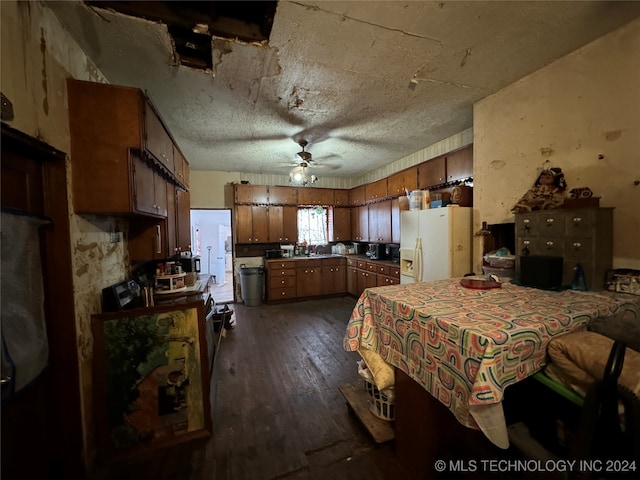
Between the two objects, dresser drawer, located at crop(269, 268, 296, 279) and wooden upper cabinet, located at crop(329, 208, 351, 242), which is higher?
wooden upper cabinet, located at crop(329, 208, 351, 242)

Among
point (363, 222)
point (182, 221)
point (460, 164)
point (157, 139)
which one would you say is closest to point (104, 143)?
point (157, 139)

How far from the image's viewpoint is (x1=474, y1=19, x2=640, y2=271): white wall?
61.1 inches

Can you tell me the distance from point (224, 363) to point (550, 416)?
8.80ft

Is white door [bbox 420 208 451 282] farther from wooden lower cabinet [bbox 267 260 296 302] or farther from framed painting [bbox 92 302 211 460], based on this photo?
wooden lower cabinet [bbox 267 260 296 302]

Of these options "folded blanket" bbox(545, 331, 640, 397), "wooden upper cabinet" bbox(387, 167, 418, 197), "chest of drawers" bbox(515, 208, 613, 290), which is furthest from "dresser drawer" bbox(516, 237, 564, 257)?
"wooden upper cabinet" bbox(387, 167, 418, 197)

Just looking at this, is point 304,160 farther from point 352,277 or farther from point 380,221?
point 352,277

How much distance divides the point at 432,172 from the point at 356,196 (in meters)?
2.19

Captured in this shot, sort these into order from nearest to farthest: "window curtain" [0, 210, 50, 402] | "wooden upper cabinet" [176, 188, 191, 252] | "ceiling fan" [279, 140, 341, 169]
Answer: "window curtain" [0, 210, 50, 402] → "wooden upper cabinet" [176, 188, 191, 252] → "ceiling fan" [279, 140, 341, 169]

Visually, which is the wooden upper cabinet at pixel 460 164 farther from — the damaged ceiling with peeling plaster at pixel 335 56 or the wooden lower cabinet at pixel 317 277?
the wooden lower cabinet at pixel 317 277

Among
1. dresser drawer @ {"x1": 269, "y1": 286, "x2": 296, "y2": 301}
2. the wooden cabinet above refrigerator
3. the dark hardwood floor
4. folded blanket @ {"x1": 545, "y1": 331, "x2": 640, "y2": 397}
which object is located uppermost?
the wooden cabinet above refrigerator

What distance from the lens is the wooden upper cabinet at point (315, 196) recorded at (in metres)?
5.36

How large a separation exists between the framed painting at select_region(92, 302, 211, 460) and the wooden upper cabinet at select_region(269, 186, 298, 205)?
11.9 feet

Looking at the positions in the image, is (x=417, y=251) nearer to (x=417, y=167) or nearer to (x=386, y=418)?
(x=417, y=167)

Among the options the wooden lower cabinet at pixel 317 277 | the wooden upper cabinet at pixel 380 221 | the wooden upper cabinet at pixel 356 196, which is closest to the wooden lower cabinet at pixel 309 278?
the wooden lower cabinet at pixel 317 277
